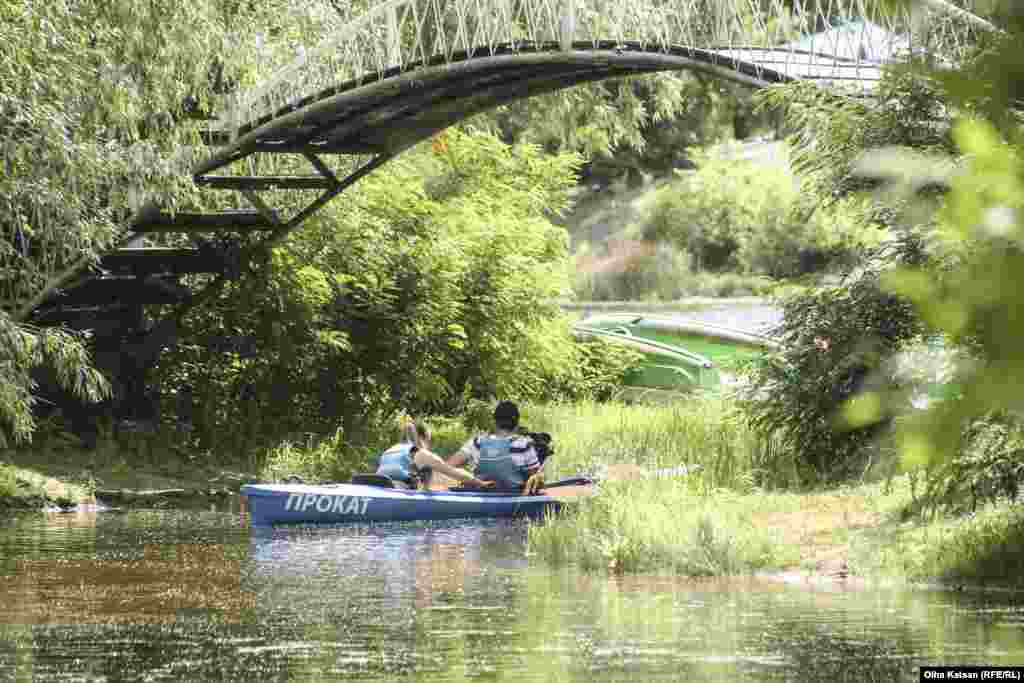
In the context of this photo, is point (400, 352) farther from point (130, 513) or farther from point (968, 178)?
point (968, 178)

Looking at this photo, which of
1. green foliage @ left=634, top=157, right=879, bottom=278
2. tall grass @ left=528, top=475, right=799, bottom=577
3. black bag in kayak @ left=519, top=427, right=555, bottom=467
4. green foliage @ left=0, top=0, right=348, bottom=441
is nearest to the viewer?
tall grass @ left=528, top=475, right=799, bottom=577

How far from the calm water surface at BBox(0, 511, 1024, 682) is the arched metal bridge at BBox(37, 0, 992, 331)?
5.48 meters

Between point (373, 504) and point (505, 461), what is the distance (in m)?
1.58

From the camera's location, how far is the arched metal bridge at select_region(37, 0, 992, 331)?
17516 mm

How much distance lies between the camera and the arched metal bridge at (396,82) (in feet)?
57.5

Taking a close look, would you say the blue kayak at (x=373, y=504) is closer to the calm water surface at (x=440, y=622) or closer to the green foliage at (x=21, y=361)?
the calm water surface at (x=440, y=622)

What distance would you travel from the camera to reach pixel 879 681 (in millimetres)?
8492

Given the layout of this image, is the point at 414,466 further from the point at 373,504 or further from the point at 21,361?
the point at 21,361

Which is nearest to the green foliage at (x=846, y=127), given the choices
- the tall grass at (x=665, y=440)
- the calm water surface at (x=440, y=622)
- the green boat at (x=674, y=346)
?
the tall grass at (x=665, y=440)

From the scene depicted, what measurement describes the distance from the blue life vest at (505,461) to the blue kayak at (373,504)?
0.28 m

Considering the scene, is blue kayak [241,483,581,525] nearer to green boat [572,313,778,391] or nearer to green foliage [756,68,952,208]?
green foliage [756,68,952,208]

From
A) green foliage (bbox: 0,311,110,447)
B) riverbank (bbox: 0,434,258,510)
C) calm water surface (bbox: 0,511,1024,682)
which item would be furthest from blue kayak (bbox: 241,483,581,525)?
riverbank (bbox: 0,434,258,510)

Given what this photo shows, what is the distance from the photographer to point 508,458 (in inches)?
718

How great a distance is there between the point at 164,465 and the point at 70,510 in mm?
3073
